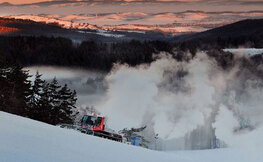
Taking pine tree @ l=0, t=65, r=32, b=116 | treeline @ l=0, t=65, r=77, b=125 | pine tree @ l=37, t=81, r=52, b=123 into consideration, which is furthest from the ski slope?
pine tree @ l=37, t=81, r=52, b=123

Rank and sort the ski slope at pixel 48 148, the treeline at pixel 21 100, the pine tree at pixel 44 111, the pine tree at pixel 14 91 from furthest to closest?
the pine tree at pixel 44 111
the treeline at pixel 21 100
the pine tree at pixel 14 91
the ski slope at pixel 48 148

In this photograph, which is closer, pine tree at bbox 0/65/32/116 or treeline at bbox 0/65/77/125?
pine tree at bbox 0/65/32/116

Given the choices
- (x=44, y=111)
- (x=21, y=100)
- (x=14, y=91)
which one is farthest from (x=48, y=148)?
(x=14, y=91)

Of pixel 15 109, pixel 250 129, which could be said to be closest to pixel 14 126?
pixel 15 109

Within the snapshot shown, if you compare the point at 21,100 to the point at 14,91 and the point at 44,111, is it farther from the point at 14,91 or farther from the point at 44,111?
the point at 44,111

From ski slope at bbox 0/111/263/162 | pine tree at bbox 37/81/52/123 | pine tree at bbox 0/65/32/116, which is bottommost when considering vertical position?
pine tree at bbox 37/81/52/123

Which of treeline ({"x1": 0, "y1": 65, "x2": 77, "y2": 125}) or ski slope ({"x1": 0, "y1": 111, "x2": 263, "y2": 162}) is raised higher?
ski slope ({"x1": 0, "y1": 111, "x2": 263, "y2": 162})

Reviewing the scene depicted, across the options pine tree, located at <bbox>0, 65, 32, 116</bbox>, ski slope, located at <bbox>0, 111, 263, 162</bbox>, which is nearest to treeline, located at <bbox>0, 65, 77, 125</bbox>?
pine tree, located at <bbox>0, 65, 32, 116</bbox>

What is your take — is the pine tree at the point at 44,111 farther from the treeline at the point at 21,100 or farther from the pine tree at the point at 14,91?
the pine tree at the point at 14,91

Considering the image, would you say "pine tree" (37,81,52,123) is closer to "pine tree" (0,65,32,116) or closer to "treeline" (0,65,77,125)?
"treeline" (0,65,77,125)

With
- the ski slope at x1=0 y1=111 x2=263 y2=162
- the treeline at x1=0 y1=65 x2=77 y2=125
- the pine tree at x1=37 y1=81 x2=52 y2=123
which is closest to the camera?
the ski slope at x1=0 y1=111 x2=263 y2=162

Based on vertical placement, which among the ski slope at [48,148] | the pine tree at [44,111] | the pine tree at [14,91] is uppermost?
the ski slope at [48,148]

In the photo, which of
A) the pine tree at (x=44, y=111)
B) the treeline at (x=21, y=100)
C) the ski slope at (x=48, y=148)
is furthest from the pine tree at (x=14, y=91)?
the ski slope at (x=48, y=148)

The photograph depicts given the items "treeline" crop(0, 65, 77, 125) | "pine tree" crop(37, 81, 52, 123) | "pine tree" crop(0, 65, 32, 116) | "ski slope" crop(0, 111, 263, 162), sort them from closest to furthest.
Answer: "ski slope" crop(0, 111, 263, 162)
"pine tree" crop(0, 65, 32, 116)
"treeline" crop(0, 65, 77, 125)
"pine tree" crop(37, 81, 52, 123)
